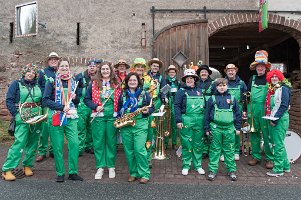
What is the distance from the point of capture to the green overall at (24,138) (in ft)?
16.1

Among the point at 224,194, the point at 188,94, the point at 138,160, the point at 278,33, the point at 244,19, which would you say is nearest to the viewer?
the point at 224,194

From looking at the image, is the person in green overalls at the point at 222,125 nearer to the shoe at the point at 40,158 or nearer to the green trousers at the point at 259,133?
the green trousers at the point at 259,133

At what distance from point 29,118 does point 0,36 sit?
5948 millimetres

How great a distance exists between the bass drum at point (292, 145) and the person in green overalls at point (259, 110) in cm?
48

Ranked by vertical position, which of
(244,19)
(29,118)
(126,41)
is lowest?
(29,118)

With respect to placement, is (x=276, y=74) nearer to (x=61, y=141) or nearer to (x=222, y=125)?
(x=222, y=125)

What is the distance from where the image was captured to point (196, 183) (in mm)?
4703

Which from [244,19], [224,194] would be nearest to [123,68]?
[224,194]

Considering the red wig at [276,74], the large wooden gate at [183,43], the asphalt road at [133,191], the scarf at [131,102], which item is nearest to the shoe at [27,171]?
the asphalt road at [133,191]

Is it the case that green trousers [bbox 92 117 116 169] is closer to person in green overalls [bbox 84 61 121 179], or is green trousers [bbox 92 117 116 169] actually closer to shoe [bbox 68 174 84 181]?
person in green overalls [bbox 84 61 121 179]

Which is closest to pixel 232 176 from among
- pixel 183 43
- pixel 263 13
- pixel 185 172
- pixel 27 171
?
pixel 185 172

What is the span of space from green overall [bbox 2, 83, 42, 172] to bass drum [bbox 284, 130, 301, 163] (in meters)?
4.64

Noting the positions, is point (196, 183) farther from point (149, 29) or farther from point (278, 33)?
point (278, 33)

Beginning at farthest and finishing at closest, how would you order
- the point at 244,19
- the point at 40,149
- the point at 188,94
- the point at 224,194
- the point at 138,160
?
the point at 244,19
the point at 40,149
the point at 188,94
the point at 138,160
the point at 224,194
